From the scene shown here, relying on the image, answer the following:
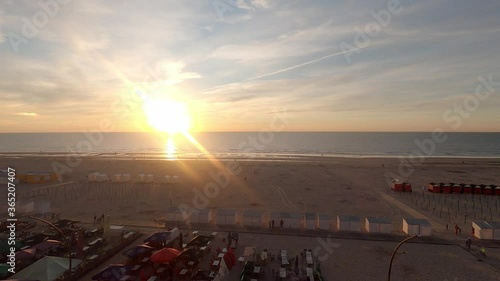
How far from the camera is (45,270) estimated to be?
16125 millimetres

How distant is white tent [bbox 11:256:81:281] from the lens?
52.2ft

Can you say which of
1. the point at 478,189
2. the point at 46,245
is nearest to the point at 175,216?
the point at 46,245

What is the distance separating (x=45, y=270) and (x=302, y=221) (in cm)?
1876

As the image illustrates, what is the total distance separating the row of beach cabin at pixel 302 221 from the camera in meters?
24.8

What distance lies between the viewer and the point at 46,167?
217ft

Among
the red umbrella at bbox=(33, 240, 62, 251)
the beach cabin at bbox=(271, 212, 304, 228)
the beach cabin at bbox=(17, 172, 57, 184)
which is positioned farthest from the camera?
the beach cabin at bbox=(17, 172, 57, 184)

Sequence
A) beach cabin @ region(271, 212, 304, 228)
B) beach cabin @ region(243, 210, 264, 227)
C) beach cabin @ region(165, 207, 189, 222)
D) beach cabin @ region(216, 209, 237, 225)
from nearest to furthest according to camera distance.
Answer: beach cabin @ region(271, 212, 304, 228) → beach cabin @ region(243, 210, 264, 227) → beach cabin @ region(216, 209, 237, 225) → beach cabin @ region(165, 207, 189, 222)

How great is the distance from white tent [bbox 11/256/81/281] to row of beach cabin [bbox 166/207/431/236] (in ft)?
36.1

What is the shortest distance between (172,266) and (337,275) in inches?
379

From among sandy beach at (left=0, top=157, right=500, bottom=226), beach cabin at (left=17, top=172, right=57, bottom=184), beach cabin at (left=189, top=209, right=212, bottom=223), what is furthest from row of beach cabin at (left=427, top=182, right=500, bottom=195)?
beach cabin at (left=17, top=172, right=57, bottom=184)

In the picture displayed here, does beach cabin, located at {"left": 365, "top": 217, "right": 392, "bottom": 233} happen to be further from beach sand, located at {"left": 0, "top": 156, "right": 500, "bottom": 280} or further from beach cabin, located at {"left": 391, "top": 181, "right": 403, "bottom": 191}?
beach cabin, located at {"left": 391, "top": 181, "right": 403, "bottom": 191}

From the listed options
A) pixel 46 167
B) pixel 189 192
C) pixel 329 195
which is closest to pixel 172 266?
pixel 189 192

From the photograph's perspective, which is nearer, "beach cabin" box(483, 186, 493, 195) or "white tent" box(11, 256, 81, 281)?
"white tent" box(11, 256, 81, 281)

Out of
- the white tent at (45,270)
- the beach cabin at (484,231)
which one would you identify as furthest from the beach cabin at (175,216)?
the beach cabin at (484,231)
